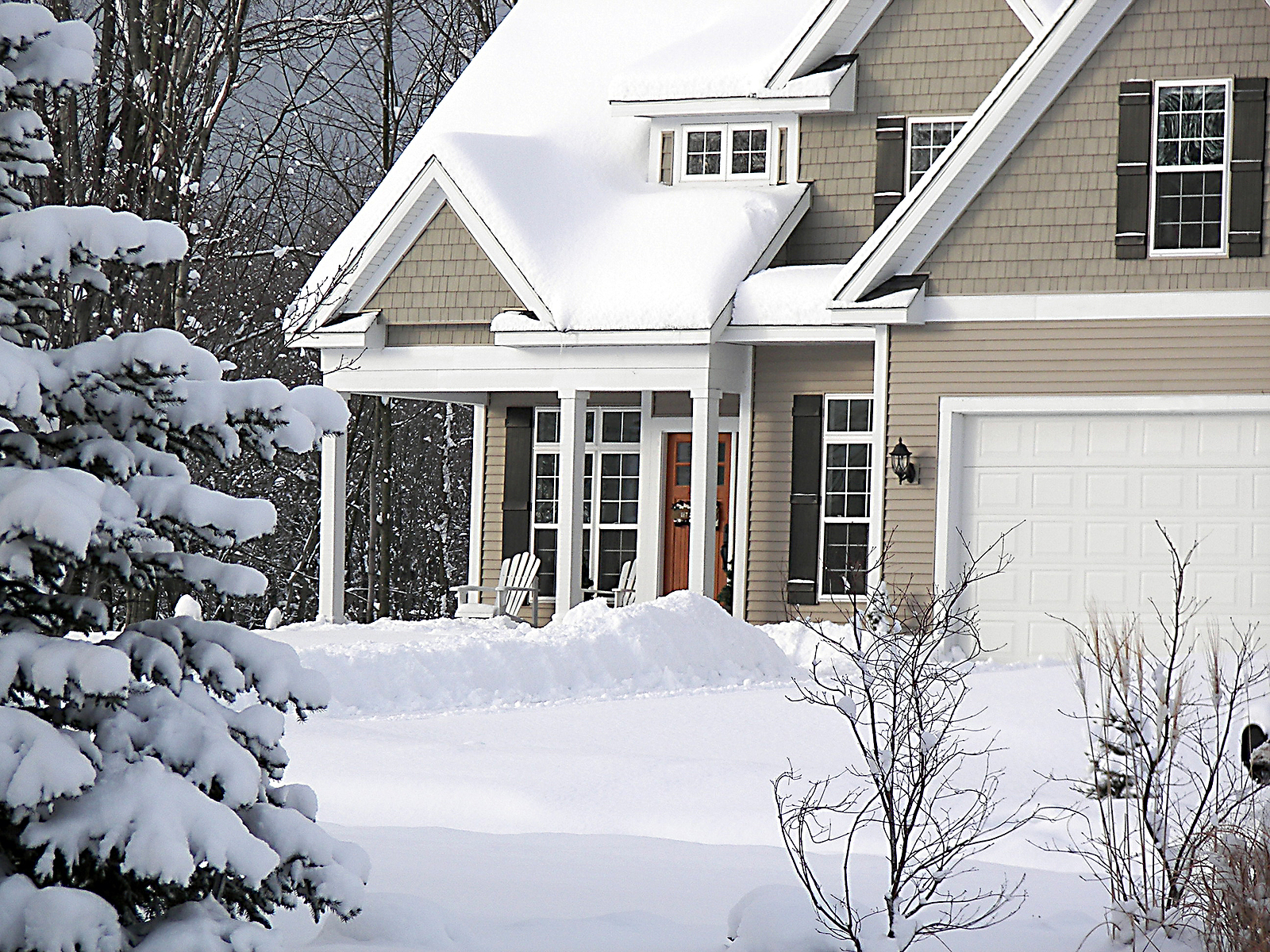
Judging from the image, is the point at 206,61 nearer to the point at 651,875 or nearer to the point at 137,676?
the point at 651,875

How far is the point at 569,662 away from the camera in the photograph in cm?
1251

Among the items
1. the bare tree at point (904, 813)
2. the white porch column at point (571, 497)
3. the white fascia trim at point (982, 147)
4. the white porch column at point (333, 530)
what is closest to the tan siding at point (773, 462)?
the white porch column at point (571, 497)

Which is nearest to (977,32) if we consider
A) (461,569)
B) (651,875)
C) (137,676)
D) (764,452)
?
(764,452)

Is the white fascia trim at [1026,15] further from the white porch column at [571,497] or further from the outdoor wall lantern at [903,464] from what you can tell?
the white porch column at [571,497]

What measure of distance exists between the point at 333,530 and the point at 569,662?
17.3ft

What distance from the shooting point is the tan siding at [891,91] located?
16.0 m

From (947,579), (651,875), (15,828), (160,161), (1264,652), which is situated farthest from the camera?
(160,161)

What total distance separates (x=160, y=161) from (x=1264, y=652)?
1068 centimetres

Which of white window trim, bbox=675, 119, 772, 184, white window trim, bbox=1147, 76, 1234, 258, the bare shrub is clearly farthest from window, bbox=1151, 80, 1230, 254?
the bare shrub

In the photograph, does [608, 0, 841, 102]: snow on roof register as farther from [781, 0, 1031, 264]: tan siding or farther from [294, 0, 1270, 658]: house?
[781, 0, 1031, 264]: tan siding

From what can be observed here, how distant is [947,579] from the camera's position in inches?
551

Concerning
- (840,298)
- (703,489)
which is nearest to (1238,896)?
(840,298)

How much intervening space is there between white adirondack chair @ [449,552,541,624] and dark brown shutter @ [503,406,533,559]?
1.08 ft

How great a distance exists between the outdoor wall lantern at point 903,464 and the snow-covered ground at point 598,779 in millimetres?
1800
